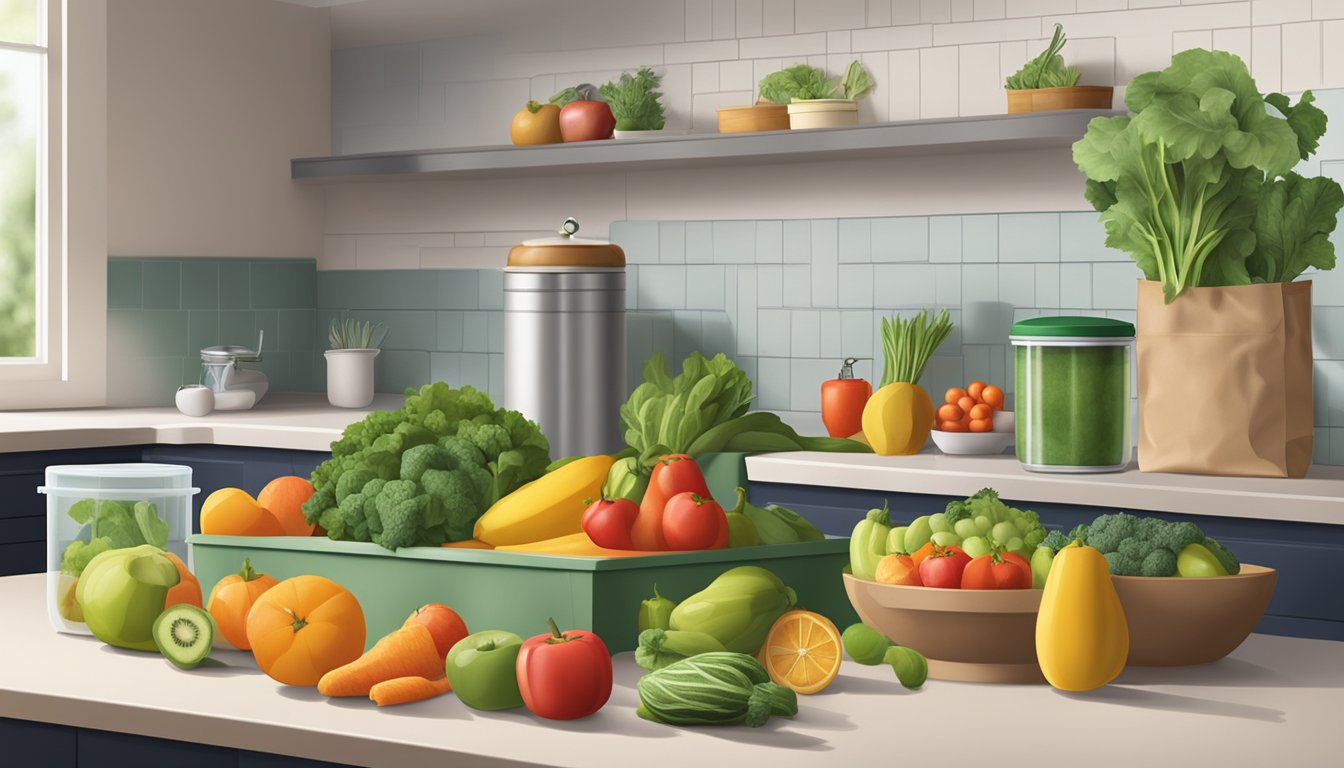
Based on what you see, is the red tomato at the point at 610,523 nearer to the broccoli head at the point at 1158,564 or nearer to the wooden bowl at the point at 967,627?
the wooden bowl at the point at 967,627

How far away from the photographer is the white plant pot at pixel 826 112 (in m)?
4.00

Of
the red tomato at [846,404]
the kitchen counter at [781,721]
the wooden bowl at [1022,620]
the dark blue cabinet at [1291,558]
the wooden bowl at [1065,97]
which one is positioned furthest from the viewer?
the red tomato at [846,404]

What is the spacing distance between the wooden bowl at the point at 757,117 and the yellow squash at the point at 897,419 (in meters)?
0.85

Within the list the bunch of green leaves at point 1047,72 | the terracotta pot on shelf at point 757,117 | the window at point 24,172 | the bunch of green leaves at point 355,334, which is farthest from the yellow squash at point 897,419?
the window at point 24,172

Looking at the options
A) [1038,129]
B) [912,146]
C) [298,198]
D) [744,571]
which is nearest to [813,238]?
[912,146]

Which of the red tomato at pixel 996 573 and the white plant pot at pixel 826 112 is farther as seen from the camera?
the white plant pot at pixel 826 112

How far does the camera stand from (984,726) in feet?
4.38

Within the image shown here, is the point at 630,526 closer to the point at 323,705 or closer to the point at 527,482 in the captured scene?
the point at 527,482

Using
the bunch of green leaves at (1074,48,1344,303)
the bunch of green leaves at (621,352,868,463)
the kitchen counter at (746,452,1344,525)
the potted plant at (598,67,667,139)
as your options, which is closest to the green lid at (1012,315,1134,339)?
the bunch of green leaves at (1074,48,1344,303)

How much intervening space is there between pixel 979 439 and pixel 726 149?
102 cm

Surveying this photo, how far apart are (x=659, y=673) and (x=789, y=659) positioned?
0.54ft

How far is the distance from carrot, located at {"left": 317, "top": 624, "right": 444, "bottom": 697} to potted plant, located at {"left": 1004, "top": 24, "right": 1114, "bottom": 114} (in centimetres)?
252

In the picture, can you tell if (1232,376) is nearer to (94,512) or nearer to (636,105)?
(636,105)

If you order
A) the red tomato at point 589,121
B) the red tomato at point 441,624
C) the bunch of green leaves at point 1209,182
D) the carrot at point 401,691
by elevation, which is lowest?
the carrot at point 401,691
